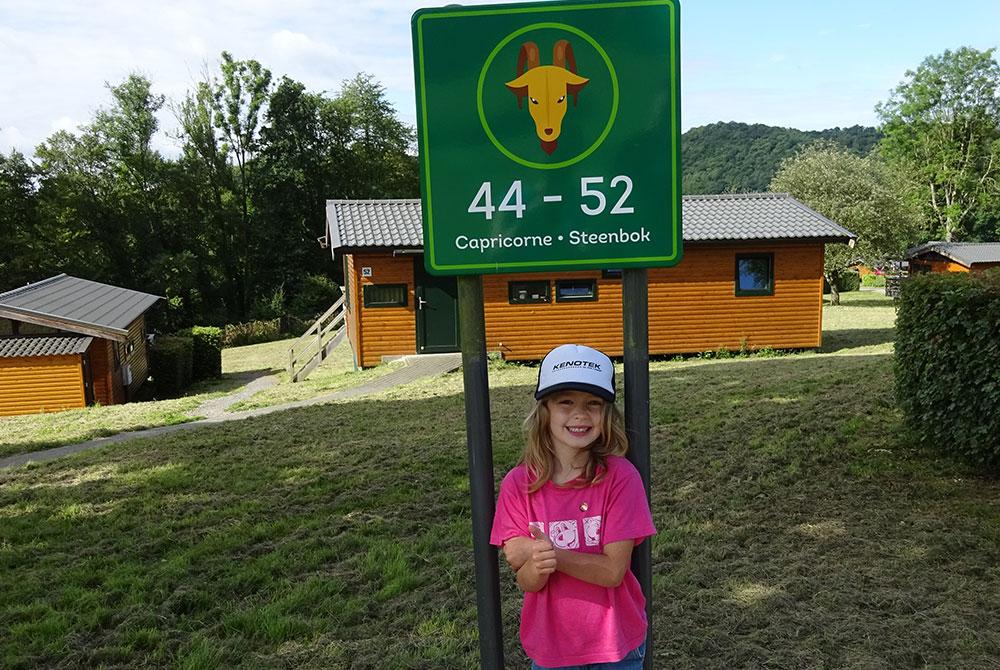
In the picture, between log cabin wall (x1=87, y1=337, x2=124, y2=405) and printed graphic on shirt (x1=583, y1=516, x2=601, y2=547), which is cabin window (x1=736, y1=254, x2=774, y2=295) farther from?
printed graphic on shirt (x1=583, y1=516, x2=601, y2=547)

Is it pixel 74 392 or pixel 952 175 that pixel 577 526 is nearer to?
pixel 74 392

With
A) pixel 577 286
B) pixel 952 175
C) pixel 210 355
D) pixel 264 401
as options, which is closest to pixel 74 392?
pixel 264 401

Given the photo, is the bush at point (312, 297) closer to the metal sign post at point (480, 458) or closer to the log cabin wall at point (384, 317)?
the log cabin wall at point (384, 317)

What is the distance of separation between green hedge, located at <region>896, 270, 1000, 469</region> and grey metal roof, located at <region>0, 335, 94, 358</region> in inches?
647

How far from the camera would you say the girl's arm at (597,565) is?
79.4 inches

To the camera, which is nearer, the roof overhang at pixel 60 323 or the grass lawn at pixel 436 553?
the grass lawn at pixel 436 553

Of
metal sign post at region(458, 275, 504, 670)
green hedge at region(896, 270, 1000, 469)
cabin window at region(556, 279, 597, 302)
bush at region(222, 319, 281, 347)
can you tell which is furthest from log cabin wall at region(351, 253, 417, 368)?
bush at region(222, 319, 281, 347)

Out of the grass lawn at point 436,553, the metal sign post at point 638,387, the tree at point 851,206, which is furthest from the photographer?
the tree at point 851,206

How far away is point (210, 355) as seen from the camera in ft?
76.0

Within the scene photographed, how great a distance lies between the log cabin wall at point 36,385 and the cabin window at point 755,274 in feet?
51.1

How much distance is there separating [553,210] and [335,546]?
3.62 metres

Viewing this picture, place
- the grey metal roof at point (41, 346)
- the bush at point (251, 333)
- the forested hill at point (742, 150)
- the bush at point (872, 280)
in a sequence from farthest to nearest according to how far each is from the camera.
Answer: the forested hill at point (742, 150), the bush at point (872, 280), the bush at point (251, 333), the grey metal roof at point (41, 346)

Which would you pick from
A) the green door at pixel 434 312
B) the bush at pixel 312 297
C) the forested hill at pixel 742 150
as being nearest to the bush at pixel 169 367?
the green door at pixel 434 312

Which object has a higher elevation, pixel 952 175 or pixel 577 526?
pixel 952 175
